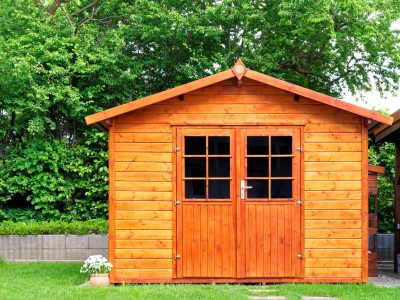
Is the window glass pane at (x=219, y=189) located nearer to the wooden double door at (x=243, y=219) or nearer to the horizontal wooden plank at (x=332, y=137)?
the wooden double door at (x=243, y=219)

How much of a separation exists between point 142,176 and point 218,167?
1.09 m

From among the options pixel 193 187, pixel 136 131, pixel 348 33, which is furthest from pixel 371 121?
pixel 348 33

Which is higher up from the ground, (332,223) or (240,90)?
(240,90)

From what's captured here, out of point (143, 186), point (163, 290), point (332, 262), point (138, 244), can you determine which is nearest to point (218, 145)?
point (143, 186)

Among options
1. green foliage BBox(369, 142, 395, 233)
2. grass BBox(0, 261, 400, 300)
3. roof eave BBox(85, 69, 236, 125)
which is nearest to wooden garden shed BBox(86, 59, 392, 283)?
roof eave BBox(85, 69, 236, 125)

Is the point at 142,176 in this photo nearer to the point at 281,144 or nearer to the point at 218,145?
the point at 218,145

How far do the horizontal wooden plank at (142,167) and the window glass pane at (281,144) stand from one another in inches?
59.2

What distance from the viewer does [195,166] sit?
32.3ft

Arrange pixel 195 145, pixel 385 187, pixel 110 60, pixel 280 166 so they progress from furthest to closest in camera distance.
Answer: pixel 110 60 → pixel 385 187 → pixel 195 145 → pixel 280 166

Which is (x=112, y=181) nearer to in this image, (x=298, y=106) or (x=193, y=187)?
(x=193, y=187)

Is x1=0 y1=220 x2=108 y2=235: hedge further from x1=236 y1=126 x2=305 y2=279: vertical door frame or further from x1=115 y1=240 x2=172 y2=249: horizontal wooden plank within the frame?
x1=236 y1=126 x2=305 y2=279: vertical door frame

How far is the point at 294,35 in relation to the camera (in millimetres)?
A: 16188

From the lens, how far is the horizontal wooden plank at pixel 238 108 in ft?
32.6

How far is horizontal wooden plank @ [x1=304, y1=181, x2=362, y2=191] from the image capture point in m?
9.85
